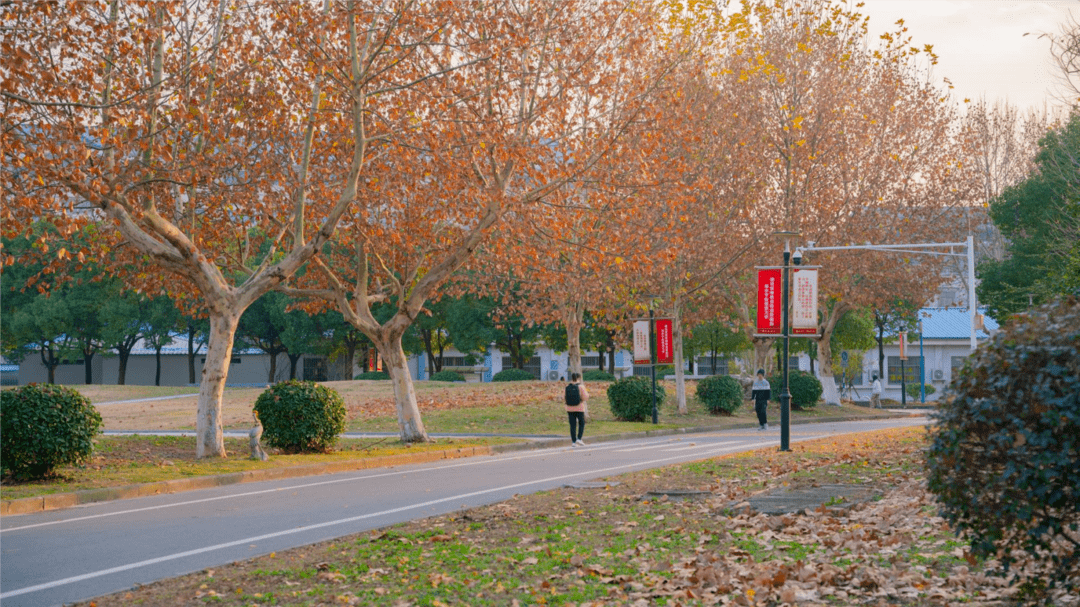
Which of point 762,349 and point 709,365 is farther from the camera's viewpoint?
point 709,365

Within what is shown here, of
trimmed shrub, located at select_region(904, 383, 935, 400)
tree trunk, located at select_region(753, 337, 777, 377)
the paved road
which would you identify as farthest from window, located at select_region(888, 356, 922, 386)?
the paved road

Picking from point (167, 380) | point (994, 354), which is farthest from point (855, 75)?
point (167, 380)

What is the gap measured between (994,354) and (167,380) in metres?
84.4

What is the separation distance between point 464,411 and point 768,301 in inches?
595

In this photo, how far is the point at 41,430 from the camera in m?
14.5

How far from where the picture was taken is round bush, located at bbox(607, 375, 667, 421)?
3400cm

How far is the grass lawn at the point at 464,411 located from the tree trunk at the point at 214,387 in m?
11.8

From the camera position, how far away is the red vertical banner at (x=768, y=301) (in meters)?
23.5

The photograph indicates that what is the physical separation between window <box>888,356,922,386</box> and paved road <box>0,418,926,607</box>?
6018cm

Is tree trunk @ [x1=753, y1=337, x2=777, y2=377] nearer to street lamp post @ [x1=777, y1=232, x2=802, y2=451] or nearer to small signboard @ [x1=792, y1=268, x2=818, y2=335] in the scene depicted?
small signboard @ [x1=792, y1=268, x2=818, y2=335]

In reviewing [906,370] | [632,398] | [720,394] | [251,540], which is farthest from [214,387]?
[906,370]

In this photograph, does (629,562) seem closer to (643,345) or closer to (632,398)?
(632,398)

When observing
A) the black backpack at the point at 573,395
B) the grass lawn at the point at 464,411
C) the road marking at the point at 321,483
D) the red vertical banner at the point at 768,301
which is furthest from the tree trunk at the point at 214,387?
the red vertical banner at the point at 768,301

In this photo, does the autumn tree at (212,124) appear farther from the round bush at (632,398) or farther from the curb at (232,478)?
the round bush at (632,398)
